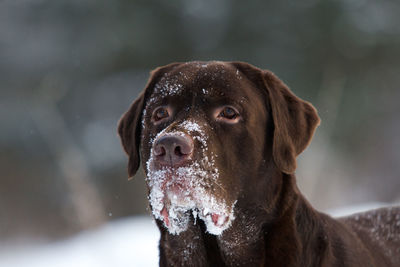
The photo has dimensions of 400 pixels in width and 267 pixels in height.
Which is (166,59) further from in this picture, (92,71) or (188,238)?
(188,238)

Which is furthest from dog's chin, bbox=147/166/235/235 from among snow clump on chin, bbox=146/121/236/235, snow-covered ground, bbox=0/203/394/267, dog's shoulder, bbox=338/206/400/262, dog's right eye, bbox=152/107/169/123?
snow-covered ground, bbox=0/203/394/267

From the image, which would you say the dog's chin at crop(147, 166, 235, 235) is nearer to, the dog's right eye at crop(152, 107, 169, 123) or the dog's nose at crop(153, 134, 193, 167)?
the dog's nose at crop(153, 134, 193, 167)

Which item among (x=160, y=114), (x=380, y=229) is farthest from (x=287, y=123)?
(x=380, y=229)

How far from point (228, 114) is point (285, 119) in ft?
1.24

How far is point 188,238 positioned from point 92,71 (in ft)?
36.1

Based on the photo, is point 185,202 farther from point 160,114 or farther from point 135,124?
point 135,124

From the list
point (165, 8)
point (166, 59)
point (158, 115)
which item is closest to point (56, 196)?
point (166, 59)

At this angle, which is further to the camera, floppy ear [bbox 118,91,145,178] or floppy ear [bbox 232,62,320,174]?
floppy ear [bbox 118,91,145,178]

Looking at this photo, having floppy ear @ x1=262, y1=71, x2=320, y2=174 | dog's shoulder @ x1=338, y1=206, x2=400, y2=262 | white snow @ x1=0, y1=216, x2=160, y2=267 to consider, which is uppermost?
floppy ear @ x1=262, y1=71, x2=320, y2=174

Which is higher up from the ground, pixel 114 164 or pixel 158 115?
pixel 158 115

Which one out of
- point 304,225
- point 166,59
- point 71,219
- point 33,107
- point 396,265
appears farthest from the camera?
point 166,59

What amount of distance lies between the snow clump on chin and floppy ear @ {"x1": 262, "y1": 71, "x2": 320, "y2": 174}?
0.42m

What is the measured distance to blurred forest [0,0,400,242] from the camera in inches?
494

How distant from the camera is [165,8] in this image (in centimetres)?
1357
